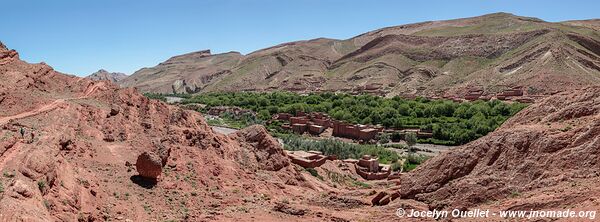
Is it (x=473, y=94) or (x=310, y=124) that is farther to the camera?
(x=473, y=94)

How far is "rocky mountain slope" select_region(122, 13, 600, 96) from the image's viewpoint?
268 feet

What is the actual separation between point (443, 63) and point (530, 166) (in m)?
96.2

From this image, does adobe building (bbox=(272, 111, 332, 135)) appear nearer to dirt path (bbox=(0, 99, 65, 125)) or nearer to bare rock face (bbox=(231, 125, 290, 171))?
bare rock face (bbox=(231, 125, 290, 171))

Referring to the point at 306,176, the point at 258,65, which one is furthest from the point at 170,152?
the point at 258,65

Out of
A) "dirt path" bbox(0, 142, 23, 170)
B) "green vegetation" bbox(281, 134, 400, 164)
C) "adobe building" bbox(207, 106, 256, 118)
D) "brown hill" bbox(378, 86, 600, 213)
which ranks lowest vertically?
"green vegetation" bbox(281, 134, 400, 164)

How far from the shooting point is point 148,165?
19.1 m

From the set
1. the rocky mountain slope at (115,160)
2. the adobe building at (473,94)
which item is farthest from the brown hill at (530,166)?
the adobe building at (473,94)

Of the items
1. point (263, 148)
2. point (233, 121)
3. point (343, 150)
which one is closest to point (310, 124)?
point (233, 121)

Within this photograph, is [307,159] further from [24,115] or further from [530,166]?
[530,166]

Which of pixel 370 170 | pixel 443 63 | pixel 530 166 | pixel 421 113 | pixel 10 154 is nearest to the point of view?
pixel 530 166

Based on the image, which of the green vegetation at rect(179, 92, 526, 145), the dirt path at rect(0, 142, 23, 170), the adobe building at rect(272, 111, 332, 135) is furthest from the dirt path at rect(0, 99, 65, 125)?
the green vegetation at rect(179, 92, 526, 145)

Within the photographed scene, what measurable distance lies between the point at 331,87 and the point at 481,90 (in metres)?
38.5

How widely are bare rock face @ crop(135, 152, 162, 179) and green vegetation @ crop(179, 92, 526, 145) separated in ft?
126

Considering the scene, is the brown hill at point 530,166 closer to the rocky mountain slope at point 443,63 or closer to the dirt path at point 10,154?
the dirt path at point 10,154
